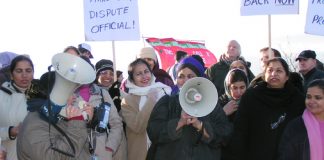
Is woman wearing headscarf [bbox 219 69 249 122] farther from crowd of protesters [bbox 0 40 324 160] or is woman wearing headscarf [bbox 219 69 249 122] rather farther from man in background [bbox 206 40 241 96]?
man in background [bbox 206 40 241 96]

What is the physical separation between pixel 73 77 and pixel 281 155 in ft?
6.43

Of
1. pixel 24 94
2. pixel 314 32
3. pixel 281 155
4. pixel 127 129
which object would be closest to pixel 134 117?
pixel 127 129

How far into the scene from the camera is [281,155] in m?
4.38

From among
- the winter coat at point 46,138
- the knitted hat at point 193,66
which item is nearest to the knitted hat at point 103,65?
the knitted hat at point 193,66

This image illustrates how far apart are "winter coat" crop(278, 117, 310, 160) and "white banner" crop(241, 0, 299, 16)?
2.66 meters

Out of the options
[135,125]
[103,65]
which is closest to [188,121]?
[135,125]

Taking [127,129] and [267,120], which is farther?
[127,129]

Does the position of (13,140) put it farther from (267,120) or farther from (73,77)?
(267,120)

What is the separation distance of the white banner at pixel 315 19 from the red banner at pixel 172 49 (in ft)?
21.9

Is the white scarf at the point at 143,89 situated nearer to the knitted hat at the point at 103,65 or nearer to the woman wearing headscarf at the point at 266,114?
the woman wearing headscarf at the point at 266,114

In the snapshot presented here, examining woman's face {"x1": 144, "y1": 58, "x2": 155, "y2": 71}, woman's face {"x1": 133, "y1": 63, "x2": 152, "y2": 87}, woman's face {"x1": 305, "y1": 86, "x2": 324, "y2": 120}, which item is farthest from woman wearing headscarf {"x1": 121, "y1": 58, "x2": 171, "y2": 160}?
woman's face {"x1": 305, "y1": 86, "x2": 324, "y2": 120}

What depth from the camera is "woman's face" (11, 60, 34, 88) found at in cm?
504

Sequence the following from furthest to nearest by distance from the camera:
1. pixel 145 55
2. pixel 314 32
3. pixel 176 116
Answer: pixel 314 32 → pixel 145 55 → pixel 176 116

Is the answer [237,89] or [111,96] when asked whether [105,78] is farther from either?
[237,89]
